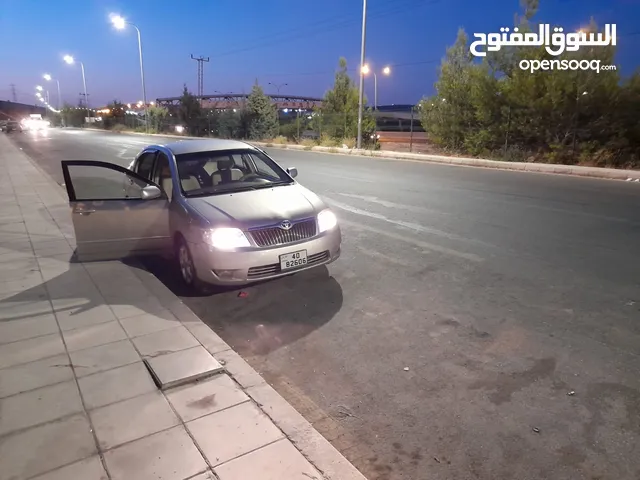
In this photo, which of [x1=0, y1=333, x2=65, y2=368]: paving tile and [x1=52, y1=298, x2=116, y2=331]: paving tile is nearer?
[x1=0, y1=333, x2=65, y2=368]: paving tile

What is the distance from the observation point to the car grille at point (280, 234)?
14.7 feet

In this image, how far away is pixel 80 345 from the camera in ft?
11.9

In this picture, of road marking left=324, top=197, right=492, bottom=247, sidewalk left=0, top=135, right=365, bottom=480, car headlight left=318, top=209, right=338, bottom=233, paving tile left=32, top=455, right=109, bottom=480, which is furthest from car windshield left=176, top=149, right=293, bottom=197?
paving tile left=32, top=455, right=109, bottom=480

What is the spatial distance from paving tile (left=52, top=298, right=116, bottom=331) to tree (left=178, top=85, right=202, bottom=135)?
Answer: 44.9 meters

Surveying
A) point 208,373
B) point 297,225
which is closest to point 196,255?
point 297,225

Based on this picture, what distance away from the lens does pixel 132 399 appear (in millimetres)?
2932

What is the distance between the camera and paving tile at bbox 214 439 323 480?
2.30 metres

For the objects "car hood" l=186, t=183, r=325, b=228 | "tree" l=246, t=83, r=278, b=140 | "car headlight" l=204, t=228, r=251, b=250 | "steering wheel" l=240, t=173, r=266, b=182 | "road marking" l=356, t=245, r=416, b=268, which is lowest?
"road marking" l=356, t=245, r=416, b=268

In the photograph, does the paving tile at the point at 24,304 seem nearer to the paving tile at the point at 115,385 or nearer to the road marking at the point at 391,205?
the paving tile at the point at 115,385

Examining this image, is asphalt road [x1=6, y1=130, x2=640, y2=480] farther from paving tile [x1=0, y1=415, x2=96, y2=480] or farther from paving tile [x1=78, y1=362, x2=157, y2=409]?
paving tile [x1=0, y1=415, x2=96, y2=480]

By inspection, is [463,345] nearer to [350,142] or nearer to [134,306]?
[134,306]

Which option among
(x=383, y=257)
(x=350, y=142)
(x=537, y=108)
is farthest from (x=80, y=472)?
(x=350, y=142)

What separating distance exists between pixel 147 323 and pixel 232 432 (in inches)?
70.4

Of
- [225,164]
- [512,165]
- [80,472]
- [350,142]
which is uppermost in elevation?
[225,164]
